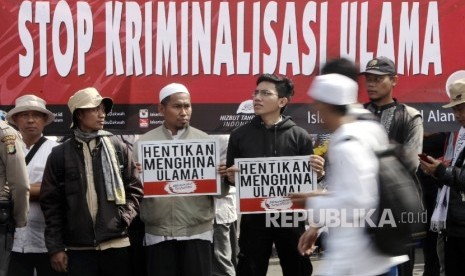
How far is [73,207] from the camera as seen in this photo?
711 centimetres

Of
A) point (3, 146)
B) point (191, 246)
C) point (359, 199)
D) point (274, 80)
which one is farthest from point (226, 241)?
point (359, 199)

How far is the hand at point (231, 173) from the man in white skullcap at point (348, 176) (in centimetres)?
218

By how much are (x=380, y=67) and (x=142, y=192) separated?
2143mm

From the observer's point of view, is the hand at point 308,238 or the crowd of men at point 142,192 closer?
the hand at point 308,238

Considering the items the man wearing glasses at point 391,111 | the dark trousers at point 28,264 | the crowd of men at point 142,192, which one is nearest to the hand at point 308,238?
the crowd of men at point 142,192

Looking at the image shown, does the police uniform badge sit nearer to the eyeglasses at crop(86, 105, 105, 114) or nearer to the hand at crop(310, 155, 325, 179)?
the eyeglasses at crop(86, 105, 105, 114)

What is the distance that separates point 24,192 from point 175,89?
144 cm

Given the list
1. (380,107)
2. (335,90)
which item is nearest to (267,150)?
(380,107)

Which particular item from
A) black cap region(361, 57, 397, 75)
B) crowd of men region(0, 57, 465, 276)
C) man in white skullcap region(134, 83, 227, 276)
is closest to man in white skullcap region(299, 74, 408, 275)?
crowd of men region(0, 57, 465, 276)

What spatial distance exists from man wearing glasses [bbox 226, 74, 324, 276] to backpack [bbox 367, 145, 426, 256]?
2.49 m

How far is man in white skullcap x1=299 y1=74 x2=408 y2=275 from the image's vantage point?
4.80 metres

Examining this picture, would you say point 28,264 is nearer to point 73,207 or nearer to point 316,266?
point 73,207

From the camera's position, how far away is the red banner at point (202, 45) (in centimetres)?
778

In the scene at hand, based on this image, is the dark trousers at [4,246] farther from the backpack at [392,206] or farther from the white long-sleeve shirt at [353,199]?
the backpack at [392,206]
